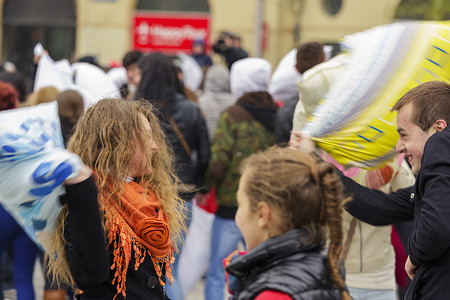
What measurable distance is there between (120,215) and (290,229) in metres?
0.79

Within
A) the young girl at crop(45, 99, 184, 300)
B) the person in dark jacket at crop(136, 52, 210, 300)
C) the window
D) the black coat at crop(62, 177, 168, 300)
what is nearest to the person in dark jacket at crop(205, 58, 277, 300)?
the person in dark jacket at crop(136, 52, 210, 300)

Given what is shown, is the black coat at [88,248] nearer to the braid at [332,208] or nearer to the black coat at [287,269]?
the black coat at [287,269]

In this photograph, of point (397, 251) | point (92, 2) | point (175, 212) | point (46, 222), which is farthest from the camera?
point (92, 2)

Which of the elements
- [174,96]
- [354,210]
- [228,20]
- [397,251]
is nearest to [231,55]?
[174,96]

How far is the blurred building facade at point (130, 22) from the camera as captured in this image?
65.1 feet

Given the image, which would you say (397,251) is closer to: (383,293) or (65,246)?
(383,293)

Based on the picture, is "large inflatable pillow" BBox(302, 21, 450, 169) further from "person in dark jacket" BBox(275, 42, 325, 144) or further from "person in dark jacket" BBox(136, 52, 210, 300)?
"person in dark jacket" BBox(136, 52, 210, 300)

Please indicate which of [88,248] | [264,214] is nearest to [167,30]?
[88,248]

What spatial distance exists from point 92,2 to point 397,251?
53.9 feet

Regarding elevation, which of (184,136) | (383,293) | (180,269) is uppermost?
(184,136)

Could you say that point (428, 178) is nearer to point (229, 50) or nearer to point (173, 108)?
point (173, 108)

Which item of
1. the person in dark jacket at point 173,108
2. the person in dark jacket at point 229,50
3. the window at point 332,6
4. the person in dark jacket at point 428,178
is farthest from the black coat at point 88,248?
the window at point 332,6

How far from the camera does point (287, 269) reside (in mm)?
2029

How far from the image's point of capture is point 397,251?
4.49 meters
